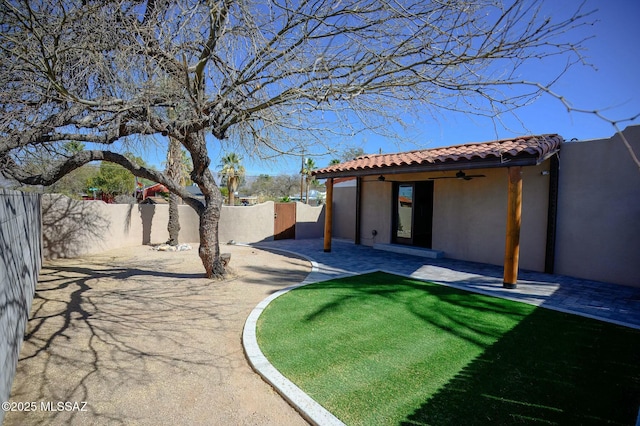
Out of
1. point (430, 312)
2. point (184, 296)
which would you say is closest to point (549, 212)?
point (430, 312)

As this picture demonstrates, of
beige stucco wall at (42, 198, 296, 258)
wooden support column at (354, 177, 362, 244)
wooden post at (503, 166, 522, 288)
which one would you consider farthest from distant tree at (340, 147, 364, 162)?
beige stucco wall at (42, 198, 296, 258)

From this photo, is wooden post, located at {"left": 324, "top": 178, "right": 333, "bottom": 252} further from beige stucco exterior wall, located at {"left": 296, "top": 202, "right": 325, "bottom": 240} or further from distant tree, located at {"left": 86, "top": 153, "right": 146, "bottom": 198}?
distant tree, located at {"left": 86, "top": 153, "right": 146, "bottom": 198}

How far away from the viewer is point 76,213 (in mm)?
11656

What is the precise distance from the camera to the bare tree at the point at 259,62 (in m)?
3.49

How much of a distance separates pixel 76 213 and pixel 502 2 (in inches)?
538

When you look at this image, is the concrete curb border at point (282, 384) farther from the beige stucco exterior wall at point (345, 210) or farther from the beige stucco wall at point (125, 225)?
the beige stucco exterior wall at point (345, 210)

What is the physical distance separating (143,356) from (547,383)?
476 cm

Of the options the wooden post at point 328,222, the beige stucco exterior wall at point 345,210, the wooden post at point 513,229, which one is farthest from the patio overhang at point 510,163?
the beige stucco exterior wall at point 345,210

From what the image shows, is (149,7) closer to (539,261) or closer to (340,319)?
(340,319)

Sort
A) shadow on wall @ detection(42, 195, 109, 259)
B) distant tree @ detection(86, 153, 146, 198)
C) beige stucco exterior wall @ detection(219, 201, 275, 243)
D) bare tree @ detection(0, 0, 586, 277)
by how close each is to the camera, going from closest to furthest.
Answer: bare tree @ detection(0, 0, 586, 277) < shadow on wall @ detection(42, 195, 109, 259) < beige stucco exterior wall @ detection(219, 201, 275, 243) < distant tree @ detection(86, 153, 146, 198)

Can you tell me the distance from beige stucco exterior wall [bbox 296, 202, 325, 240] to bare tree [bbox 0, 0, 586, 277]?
11.0 meters

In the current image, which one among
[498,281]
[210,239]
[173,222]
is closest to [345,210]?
[173,222]

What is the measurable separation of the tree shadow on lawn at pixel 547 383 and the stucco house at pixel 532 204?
3.09 m

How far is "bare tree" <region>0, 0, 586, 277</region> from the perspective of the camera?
3.49 meters
